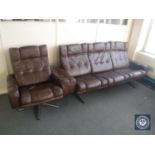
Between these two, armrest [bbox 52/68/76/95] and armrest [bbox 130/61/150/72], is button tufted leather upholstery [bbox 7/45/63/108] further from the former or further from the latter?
armrest [bbox 130/61/150/72]

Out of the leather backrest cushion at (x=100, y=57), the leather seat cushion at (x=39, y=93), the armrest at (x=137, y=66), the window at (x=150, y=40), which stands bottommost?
the leather seat cushion at (x=39, y=93)

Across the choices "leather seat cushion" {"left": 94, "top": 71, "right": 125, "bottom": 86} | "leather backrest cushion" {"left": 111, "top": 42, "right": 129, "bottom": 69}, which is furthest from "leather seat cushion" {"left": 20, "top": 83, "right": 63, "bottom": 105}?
"leather backrest cushion" {"left": 111, "top": 42, "right": 129, "bottom": 69}

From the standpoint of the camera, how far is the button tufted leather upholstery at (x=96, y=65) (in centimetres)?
249

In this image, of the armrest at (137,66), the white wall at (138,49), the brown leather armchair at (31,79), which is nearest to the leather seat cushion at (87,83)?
the brown leather armchair at (31,79)

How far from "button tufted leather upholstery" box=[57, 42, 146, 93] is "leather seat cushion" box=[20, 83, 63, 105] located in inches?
12.3

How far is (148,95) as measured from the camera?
112 inches

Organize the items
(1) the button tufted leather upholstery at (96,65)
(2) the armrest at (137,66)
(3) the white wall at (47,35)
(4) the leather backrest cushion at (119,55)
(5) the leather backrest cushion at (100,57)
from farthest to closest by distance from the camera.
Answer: (4) the leather backrest cushion at (119,55) < (2) the armrest at (137,66) < (5) the leather backrest cushion at (100,57) < (1) the button tufted leather upholstery at (96,65) < (3) the white wall at (47,35)

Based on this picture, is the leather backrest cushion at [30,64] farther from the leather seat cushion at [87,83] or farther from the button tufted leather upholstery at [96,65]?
the leather seat cushion at [87,83]

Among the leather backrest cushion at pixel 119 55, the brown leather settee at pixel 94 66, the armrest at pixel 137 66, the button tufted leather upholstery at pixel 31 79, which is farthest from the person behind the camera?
the leather backrest cushion at pixel 119 55

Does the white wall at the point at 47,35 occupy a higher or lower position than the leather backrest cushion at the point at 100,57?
higher

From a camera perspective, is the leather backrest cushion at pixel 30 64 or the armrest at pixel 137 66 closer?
the leather backrest cushion at pixel 30 64

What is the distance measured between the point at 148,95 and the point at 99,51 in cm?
134
